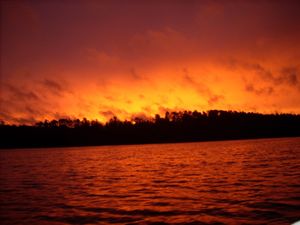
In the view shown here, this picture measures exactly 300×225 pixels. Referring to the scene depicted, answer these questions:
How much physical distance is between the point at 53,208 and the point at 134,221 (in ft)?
22.7

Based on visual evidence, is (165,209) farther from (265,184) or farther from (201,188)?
(265,184)

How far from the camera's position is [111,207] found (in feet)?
62.1

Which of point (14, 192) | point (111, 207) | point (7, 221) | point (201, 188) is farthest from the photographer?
point (14, 192)

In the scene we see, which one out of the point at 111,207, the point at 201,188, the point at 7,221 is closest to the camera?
the point at 7,221

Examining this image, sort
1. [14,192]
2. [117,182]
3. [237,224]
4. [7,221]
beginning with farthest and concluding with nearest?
[117,182], [14,192], [7,221], [237,224]

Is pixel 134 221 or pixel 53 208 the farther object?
pixel 53 208

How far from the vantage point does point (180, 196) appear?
2130 centimetres

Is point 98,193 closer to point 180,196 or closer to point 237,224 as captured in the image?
point 180,196

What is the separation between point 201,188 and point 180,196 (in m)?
3.52

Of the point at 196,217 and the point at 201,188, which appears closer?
the point at 196,217

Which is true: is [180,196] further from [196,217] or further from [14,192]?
[14,192]

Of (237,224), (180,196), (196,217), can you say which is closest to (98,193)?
(180,196)

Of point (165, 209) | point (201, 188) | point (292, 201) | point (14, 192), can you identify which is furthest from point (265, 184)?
point (14, 192)

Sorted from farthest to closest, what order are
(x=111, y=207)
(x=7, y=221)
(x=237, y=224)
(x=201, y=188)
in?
1. (x=201, y=188)
2. (x=111, y=207)
3. (x=7, y=221)
4. (x=237, y=224)
